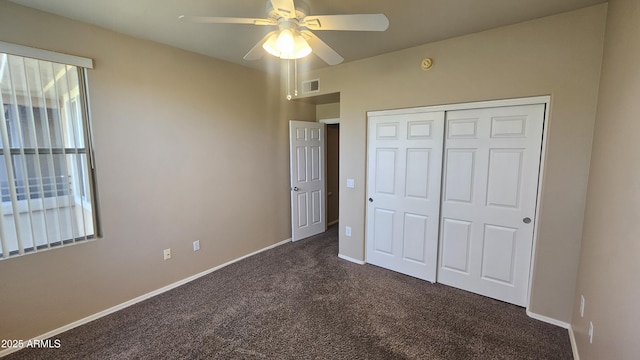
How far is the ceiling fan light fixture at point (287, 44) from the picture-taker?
1.67 m

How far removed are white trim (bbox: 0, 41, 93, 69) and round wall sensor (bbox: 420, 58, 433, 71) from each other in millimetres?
3072

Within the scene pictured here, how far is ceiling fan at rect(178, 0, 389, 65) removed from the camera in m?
1.45

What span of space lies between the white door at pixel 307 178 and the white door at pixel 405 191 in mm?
1294

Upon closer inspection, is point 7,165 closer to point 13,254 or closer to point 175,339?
point 13,254

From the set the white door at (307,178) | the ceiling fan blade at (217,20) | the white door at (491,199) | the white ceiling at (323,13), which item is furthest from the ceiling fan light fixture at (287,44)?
the white door at (307,178)

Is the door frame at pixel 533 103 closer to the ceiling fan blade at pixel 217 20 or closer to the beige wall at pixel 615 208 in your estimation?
the beige wall at pixel 615 208

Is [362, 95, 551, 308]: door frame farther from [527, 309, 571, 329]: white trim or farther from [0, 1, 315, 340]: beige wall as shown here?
[0, 1, 315, 340]: beige wall

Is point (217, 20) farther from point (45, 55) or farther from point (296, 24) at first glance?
point (45, 55)

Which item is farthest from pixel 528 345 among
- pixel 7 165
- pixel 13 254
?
pixel 7 165

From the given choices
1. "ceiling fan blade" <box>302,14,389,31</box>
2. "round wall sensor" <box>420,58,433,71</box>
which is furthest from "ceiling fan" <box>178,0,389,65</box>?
"round wall sensor" <box>420,58,433,71</box>

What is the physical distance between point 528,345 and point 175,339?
9.14ft

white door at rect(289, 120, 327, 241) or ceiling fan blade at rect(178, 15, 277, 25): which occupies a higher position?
ceiling fan blade at rect(178, 15, 277, 25)

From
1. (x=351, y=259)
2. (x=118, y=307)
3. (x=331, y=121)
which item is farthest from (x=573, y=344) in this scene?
(x=118, y=307)

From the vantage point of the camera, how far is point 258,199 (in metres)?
3.74
